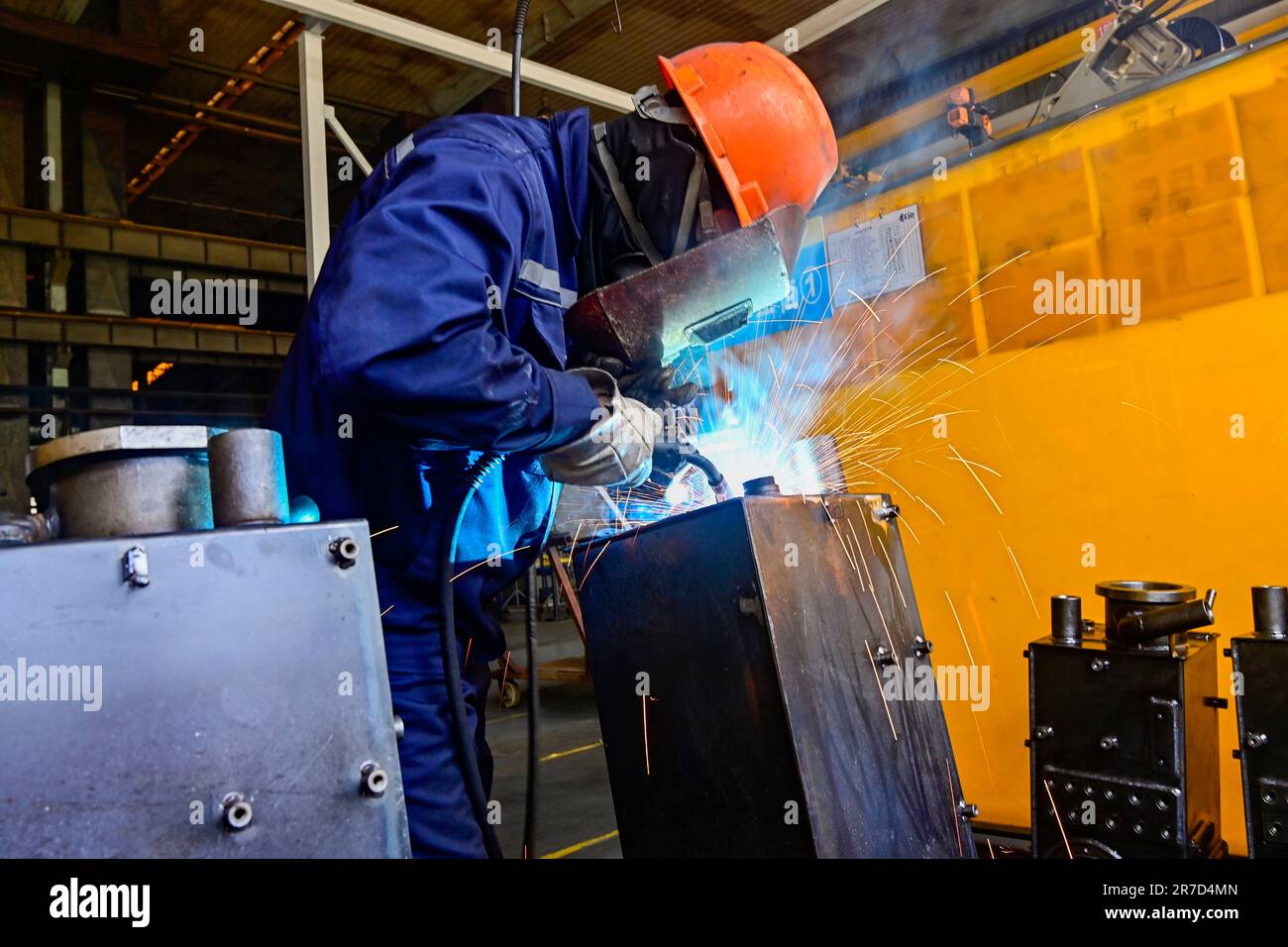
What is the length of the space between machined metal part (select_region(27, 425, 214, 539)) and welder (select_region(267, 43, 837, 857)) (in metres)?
0.25

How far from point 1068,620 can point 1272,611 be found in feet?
1.62

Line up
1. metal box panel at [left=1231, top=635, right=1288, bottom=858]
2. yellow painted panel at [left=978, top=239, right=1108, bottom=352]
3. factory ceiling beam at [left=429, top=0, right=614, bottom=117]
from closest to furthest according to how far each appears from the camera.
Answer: metal box panel at [left=1231, top=635, right=1288, bottom=858] < yellow painted panel at [left=978, top=239, right=1108, bottom=352] < factory ceiling beam at [left=429, top=0, right=614, bottom=117]

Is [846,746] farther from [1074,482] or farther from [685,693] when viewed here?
[1074,482]

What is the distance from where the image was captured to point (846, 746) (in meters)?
1.47

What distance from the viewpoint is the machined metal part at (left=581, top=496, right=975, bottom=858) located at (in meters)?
1.42

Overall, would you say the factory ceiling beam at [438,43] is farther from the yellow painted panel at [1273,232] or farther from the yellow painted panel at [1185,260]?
the yellow painted panel at [1273,232]

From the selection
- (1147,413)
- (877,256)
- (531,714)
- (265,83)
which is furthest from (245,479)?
(265,83)

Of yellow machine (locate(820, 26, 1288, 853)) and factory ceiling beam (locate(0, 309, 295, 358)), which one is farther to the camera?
factory ceiling beam (locate(0, 309, 295, 358))

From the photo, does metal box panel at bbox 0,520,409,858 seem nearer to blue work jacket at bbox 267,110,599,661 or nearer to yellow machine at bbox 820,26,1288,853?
blue work jacket at bbox 267,110,599,661

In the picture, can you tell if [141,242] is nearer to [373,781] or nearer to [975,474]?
[975,474]

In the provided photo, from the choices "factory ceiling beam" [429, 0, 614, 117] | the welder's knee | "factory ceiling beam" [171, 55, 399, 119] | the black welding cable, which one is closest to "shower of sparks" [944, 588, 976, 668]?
the black welding cable

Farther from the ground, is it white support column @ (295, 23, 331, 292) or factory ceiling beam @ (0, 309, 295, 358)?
factory ceiling beam @ (0, 309, 295, 358)

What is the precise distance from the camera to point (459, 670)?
1418mm

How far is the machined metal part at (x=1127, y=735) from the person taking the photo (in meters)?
2.32
